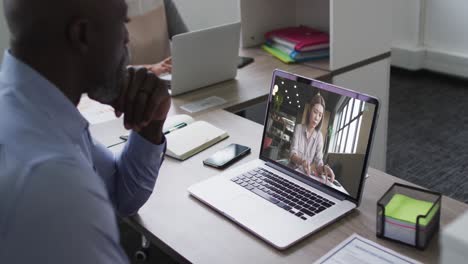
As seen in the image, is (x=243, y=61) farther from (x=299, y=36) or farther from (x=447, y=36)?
(x=447, y=36)

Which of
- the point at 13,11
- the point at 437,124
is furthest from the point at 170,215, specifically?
the point at 437,124

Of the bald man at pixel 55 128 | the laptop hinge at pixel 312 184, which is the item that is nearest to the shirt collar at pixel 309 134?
the laptop hinge at pixel 312 184

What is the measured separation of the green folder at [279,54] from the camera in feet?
7.73

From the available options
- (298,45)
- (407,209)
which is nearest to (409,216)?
(407,209)

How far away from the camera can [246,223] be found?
1.15 m

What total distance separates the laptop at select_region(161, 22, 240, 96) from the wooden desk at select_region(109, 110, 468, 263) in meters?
0.61

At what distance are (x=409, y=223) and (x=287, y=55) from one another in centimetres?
144

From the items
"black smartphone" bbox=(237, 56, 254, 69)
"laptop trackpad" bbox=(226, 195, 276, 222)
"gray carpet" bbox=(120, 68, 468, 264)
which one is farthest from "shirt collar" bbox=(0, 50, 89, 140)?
"black smartphone" bbox=(237, 56, 254, 69)

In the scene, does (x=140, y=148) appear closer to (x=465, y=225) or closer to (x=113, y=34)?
(x=113, y=34)

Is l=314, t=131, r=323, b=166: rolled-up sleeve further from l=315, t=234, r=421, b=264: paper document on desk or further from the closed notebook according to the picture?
the closed notebook

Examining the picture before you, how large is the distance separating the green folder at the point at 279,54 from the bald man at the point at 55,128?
1370 millimetres

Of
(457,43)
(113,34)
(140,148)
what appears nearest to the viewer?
(113,34)

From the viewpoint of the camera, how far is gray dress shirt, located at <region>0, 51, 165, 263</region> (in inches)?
28.7

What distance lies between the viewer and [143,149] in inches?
50.6
